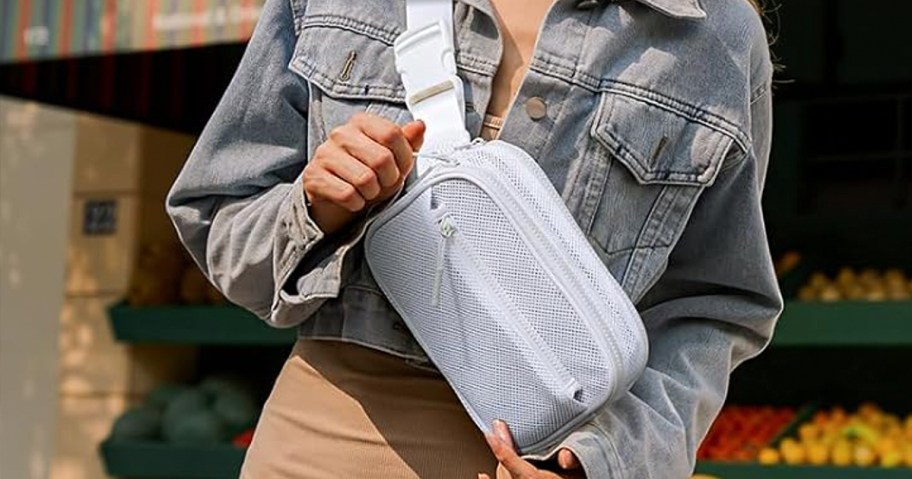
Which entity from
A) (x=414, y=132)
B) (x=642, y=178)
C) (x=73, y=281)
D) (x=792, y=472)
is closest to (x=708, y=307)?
(x=642, y=178)

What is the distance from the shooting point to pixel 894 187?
665 centimetres

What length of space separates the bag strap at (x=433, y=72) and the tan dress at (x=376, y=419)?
63 millimetres

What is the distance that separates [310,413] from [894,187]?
18.3 ft

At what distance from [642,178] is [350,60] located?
322 mm

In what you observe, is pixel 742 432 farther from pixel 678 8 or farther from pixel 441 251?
pixel 441 251

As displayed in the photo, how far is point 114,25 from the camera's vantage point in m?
5.75

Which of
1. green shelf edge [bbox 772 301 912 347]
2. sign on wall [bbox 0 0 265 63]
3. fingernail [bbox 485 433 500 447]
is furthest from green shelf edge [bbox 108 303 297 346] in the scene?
fingernail [bbox 485 433 500 447]

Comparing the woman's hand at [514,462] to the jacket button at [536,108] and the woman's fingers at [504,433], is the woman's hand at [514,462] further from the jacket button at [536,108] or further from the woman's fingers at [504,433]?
the jacket button at [536,108]

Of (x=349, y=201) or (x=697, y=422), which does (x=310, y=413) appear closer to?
(x=349, y=201)

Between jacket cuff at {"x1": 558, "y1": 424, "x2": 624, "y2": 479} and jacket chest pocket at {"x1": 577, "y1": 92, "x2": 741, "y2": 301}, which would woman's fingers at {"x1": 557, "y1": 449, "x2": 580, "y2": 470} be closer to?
jacket cuff at {"x1": 558, "y1": 424, "x2": 624, "y2": 479}

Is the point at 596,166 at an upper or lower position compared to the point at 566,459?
upper

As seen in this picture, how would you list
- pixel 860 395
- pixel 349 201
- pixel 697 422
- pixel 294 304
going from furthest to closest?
1. pixel 860 395
2. pixel 697 422
3. pixel 294 304
4. pixel 349 201

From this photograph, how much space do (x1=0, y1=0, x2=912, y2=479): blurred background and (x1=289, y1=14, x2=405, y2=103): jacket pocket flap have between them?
4102mm

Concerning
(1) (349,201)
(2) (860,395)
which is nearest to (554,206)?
(1) (349,201)
